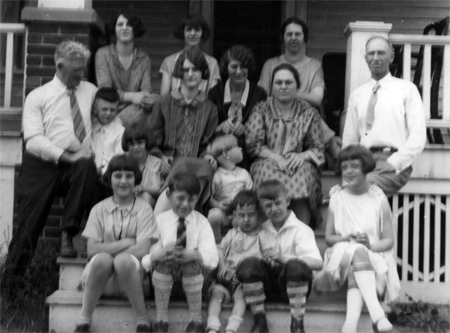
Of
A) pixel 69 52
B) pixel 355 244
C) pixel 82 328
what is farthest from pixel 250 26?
pixel 82 328

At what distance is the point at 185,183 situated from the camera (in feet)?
17.2

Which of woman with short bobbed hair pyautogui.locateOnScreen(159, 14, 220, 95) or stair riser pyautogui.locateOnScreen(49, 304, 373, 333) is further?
woman with short bobbed hair pyautogui.locateOnScreen(159, 14, 220, 95)

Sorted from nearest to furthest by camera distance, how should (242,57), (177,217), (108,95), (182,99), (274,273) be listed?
(274,273)
(177,217)
(108,95)
(182,99)
(242,57)

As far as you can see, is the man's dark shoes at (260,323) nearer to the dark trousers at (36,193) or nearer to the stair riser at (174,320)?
the stair riser at (174,320)

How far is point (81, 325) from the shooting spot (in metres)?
5.02

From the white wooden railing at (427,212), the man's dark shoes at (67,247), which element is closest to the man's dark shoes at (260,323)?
the man's dark shoes at (67,247)

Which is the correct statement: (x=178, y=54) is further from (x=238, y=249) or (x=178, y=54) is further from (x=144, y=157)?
(x=238, y=249)

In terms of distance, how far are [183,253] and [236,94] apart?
191cm

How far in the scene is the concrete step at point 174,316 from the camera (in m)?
5.18

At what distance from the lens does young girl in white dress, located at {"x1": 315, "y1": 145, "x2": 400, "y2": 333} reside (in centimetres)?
512

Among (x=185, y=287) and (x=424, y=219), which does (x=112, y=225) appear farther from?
(x=424, y=219)

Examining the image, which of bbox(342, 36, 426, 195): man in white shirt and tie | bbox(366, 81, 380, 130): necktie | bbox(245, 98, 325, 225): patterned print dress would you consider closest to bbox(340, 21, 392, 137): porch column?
bbox(342, 36, 426, 195): man in white shirt and tie

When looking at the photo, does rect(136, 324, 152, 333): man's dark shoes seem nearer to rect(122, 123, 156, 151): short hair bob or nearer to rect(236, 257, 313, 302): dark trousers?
rect(236, 257, 313, 302): dark trousers

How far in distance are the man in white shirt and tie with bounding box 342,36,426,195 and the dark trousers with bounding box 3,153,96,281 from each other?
203 centimetres
